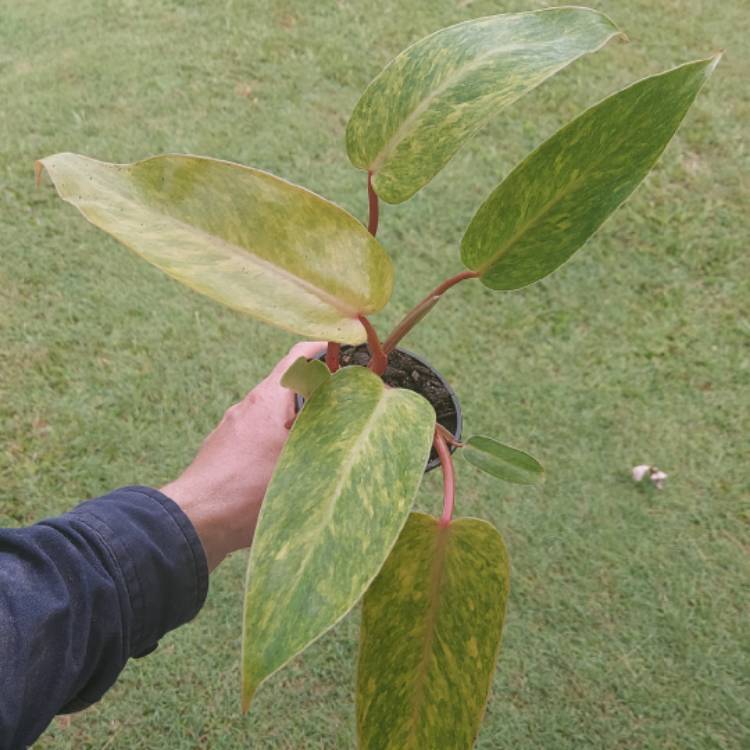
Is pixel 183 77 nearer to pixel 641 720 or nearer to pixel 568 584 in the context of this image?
pixel 568 584

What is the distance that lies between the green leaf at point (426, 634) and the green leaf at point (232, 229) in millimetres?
197

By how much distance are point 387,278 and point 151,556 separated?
36 centimetres

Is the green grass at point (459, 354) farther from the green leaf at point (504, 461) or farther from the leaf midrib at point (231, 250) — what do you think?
the leaf midrib at point (231, 250)

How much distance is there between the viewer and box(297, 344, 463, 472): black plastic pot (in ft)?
3.05

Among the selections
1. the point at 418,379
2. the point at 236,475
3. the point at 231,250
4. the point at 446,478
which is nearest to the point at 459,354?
the point at 418,379

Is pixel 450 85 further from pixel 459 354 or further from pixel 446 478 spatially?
pixel 459 354

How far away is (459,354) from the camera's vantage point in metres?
1.74

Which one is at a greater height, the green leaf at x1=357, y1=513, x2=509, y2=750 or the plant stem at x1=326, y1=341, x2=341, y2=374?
the plant stem at x1=326, y1=341, x2=341, y2=374

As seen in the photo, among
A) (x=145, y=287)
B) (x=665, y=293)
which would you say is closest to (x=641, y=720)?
Answer: (x=665, y=293)

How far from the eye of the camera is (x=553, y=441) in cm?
164

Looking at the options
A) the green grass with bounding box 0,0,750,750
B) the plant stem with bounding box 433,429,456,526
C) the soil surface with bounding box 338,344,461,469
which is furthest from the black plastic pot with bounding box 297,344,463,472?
the green grass with bounding box 0,0,750,750

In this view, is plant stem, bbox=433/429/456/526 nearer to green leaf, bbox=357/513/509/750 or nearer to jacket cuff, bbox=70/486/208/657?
green leaf, bbox=357/513/509/750

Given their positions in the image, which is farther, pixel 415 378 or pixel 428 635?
pixel 415 378

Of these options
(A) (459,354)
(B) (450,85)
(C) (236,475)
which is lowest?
(A) (459,354)
